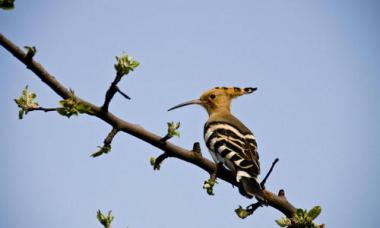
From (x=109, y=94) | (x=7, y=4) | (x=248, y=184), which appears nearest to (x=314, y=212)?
(x=248, y=184)

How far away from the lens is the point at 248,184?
2574mm

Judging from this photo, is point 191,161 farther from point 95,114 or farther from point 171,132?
point 95,114

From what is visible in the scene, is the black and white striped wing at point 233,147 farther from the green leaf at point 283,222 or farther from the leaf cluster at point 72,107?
the leaf cluster at point 72,107

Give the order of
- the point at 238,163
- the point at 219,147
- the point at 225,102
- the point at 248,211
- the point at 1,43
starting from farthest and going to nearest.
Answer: the point at 225,102
the point at 219,147
the point at 238,163
the point at 248,211
the point at 1,43

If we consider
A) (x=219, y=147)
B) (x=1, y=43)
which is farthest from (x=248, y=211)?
(x=1, y=43)

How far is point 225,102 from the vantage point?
479cm

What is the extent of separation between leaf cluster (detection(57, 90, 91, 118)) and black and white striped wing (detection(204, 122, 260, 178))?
1.22m

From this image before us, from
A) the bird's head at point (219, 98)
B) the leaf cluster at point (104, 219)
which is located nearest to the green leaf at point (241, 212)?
the leaf cluster at point (104, 219)

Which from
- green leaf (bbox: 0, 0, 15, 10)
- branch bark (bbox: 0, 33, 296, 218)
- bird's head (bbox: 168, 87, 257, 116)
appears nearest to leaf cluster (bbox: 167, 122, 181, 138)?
branch bark (bbox: 0, 33, 296, 218)

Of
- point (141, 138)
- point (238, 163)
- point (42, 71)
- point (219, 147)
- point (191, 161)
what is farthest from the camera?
point (219, 147)

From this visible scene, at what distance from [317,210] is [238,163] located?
0.89 meters

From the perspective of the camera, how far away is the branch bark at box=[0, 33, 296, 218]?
67.0 inches

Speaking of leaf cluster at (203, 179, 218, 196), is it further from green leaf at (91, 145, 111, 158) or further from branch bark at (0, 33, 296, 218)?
green leaf at (91, 145, 111, 158)

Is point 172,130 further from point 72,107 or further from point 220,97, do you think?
point 220,97
